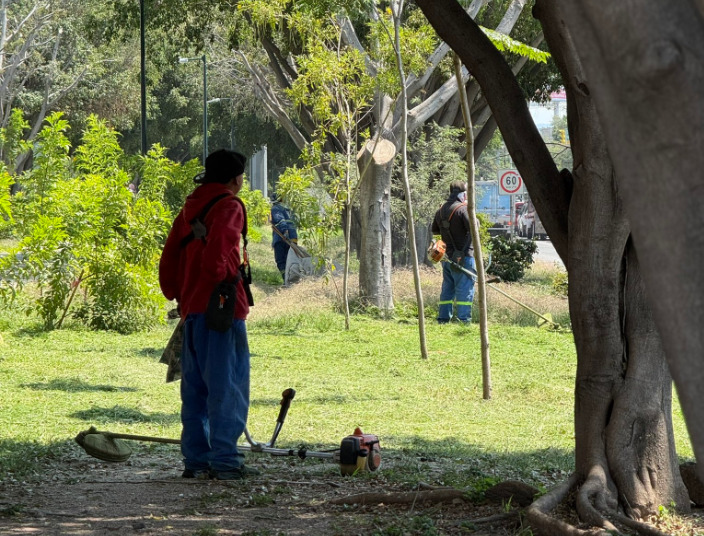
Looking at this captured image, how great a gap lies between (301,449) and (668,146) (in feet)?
16.2

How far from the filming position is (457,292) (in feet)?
55.3

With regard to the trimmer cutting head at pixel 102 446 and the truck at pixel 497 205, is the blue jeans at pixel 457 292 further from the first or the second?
the truck at pixel 497 205

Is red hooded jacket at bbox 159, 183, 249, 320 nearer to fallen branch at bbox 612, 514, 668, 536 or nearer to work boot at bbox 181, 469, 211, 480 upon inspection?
work boot at bbox 181, 469, 211, 480

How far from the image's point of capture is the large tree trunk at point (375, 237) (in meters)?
18.8

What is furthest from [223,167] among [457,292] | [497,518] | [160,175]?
[457,292]

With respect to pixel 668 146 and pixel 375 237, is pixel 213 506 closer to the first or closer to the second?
pixel 668 146

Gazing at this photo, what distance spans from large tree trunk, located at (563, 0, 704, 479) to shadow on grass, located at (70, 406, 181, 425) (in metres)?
7.29

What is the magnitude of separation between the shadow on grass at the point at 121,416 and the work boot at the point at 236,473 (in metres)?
2.38

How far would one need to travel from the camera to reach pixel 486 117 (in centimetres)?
2638

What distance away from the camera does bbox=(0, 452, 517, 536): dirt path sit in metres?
4.95

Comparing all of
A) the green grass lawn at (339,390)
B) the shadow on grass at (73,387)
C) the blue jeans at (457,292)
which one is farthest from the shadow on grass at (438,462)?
the blue jeans at (457,292)

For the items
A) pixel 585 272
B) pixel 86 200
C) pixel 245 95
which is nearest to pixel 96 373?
pixel 86 200

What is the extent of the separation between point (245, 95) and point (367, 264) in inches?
867

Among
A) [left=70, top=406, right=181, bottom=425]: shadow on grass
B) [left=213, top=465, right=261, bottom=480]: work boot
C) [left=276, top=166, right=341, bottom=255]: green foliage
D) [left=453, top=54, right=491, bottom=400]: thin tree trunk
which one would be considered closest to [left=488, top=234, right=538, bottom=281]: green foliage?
[left=276, top=166, right=341, bottom=255]: green foliage
